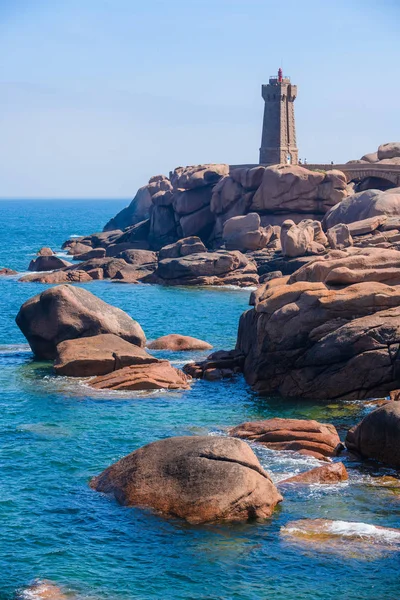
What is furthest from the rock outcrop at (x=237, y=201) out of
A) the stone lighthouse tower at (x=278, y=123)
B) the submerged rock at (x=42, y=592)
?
the submerged rock at (x=42, y=592)

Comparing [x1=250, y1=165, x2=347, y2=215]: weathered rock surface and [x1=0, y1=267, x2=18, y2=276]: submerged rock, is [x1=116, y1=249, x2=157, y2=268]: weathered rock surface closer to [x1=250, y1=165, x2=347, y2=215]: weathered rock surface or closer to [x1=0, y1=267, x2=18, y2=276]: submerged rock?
[x1=0, y1=267, x2=18, y2=276]: submerged rock

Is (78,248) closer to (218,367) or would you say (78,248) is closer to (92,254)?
(92,254)

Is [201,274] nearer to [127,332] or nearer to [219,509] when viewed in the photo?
[127,332]

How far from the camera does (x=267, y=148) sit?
11756 cm

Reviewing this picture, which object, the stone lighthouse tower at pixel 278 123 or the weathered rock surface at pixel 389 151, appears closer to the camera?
the weathered rock surface at pixel 389 151

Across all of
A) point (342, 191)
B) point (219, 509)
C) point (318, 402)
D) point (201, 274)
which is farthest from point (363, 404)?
point (342, 191)

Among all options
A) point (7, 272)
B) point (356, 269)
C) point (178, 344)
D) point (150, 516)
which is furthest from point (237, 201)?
point (150, 516)

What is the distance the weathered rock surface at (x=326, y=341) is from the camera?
123 feet

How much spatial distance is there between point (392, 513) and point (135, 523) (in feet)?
23.8

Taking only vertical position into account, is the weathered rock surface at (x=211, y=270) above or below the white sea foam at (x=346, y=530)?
above

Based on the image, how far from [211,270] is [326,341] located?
44763mm

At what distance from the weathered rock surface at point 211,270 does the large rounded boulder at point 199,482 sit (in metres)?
55.5

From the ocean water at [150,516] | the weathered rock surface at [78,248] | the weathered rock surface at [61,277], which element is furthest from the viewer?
the weathered rock surface at [78,248]

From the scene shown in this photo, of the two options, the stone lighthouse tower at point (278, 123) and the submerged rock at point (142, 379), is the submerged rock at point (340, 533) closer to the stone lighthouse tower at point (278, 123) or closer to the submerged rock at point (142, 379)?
the submerged rock at point (142, 379)
